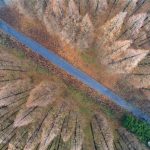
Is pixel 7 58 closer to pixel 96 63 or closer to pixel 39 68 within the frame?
pixel 39 68

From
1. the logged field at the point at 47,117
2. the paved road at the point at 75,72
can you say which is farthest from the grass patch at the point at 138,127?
Answer: the logged field at the point at 47,117

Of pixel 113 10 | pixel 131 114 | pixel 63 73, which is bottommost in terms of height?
pixel 131 114

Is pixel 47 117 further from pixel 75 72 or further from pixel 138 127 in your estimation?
pixel 138 127

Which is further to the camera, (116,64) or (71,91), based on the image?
(71,91)

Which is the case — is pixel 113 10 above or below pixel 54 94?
above

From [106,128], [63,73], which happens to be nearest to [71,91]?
[63,73]

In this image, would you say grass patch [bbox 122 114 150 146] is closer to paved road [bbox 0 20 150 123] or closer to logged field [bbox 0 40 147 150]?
paved road [bbox 0 20 150 123]

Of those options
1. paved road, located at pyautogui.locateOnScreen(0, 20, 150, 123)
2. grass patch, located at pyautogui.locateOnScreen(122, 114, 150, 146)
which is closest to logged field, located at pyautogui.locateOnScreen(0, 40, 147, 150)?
grass patch, located at pyautogui.locateOnScreen(122, 114, 150, 146)
